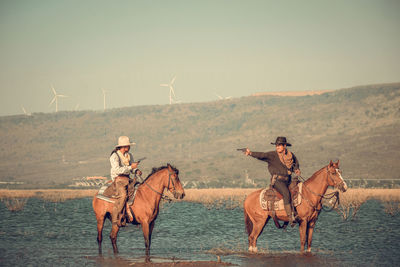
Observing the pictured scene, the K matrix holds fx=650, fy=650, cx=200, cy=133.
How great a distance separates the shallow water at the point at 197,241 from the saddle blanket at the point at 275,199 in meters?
1.20

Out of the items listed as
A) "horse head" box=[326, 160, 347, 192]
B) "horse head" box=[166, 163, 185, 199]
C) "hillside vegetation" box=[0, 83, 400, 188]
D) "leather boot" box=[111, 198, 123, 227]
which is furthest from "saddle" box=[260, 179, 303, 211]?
"hillside vegetation" box=[0, 83, 400, 188]

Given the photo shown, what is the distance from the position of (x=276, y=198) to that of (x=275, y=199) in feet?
0.13

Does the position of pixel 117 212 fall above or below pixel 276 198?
Answer: below

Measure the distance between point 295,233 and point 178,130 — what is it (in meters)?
90.8

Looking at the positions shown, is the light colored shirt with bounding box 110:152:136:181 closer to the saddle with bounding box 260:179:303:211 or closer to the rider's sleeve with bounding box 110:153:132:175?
the rider's sleeve with bounding box 110:153:132:175

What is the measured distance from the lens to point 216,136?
107m

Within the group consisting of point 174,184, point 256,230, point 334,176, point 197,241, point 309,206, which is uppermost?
point 334,176

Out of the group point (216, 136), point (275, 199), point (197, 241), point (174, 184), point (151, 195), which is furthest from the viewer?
point (216, 136)

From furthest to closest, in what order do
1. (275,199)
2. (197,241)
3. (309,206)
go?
(197,241)
(275,199)
(309,206)

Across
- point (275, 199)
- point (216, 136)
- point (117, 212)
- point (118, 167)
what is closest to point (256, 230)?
point (275, 199)

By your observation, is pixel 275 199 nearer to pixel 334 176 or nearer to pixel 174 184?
pixel 334 176

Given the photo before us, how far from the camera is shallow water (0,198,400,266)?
51.6 feet

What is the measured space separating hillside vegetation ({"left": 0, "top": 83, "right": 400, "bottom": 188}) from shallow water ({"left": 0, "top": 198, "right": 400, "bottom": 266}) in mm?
39075

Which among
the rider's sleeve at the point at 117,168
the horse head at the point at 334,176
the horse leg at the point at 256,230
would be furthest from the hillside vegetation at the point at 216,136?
the horse head at the point at 334,176
